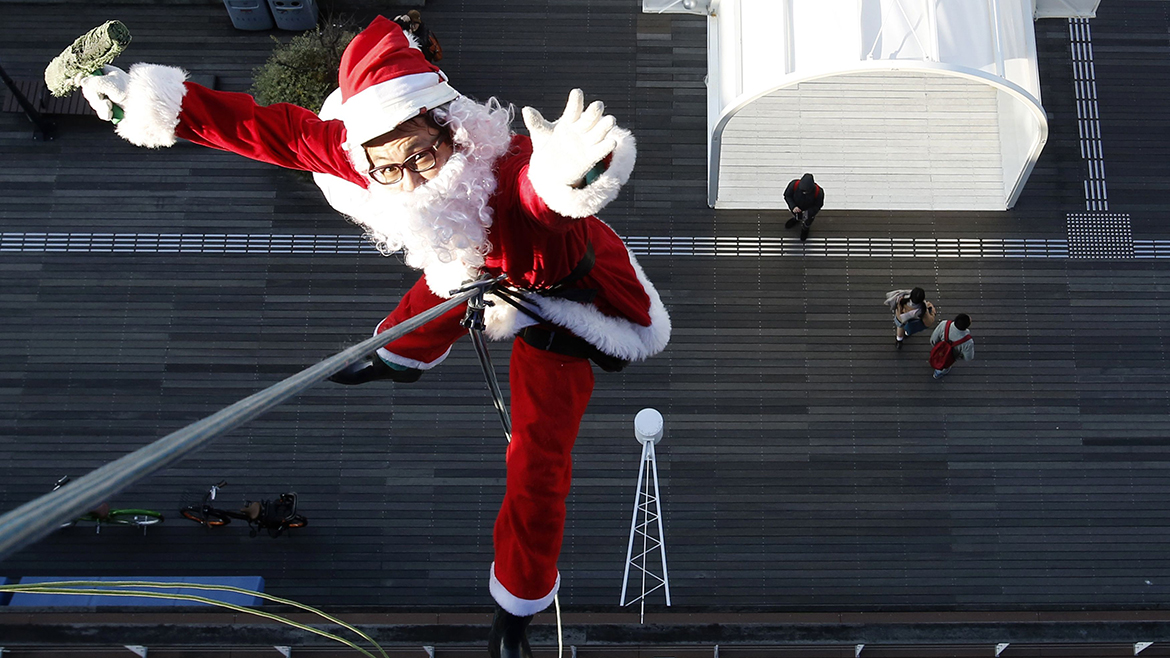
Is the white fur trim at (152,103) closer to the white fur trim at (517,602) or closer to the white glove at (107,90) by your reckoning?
the white glove at (107,90)

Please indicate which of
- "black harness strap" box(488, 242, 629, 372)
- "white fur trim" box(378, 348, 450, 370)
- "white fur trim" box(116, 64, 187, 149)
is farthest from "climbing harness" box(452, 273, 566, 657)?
"white fur trim" box(116, 64, 187, 149)

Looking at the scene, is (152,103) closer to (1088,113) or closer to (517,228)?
(517,228)

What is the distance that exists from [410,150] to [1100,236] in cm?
867

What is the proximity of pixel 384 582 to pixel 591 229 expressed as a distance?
5.22 m

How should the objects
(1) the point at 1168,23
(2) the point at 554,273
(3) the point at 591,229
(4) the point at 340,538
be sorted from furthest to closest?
1. (1) the point at 1168,23
2. (4) the point at 340,538
3. (3) the point at 591,229
4. (2) the point at 554,273

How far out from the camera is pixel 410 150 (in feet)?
12.0

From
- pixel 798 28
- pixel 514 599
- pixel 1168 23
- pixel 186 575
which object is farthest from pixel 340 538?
pixel 1168 23

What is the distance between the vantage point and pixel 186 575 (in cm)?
833

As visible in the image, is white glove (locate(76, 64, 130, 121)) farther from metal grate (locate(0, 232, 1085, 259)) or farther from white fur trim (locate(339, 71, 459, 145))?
metal grate (locate(0, 232, 1085, 259))

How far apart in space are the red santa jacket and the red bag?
4910 millimetres

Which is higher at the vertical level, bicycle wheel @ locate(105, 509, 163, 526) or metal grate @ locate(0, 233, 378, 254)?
metal grate @ locate(0, 233, 378, 254)

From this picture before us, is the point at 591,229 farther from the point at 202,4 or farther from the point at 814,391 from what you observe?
the point at 202,4

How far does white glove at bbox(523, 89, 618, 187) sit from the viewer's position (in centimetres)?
280

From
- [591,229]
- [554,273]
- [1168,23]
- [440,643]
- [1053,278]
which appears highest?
[1168,23]
